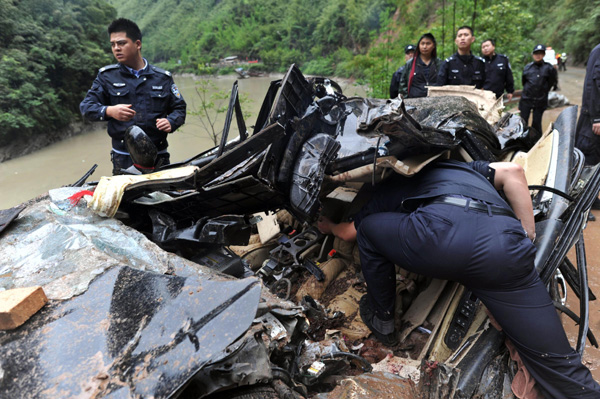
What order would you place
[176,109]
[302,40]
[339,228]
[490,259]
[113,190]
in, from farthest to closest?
[302,40], [176,109], [339,228], [113,190], [490,259]

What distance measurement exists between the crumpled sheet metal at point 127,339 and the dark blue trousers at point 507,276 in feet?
3.11

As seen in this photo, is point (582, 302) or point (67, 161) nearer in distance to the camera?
point (582, 302)

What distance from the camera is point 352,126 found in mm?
2344

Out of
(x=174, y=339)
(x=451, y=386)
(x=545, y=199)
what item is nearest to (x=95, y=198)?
(x=174, y=339)

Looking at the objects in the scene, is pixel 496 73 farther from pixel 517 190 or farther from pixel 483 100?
pixel 517 190

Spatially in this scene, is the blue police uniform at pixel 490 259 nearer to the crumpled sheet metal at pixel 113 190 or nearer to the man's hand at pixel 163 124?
the crumpled sheet metal at pixel 113 190

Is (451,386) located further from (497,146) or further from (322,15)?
(322,15)

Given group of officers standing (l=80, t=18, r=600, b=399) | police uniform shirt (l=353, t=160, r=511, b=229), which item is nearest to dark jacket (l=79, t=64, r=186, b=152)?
group of officers standing (l=80, t=18, r=600, b=399)

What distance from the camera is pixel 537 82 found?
6812 millimetres

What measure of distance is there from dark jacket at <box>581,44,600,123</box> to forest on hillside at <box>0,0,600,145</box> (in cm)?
554

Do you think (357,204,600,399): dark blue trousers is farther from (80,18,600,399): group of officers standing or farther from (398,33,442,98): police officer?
(398,33,442,98): police officer

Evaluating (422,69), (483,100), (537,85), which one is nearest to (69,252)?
(483,100)

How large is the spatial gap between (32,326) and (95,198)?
2.75ft

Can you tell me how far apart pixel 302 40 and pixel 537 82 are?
31.8 metres
